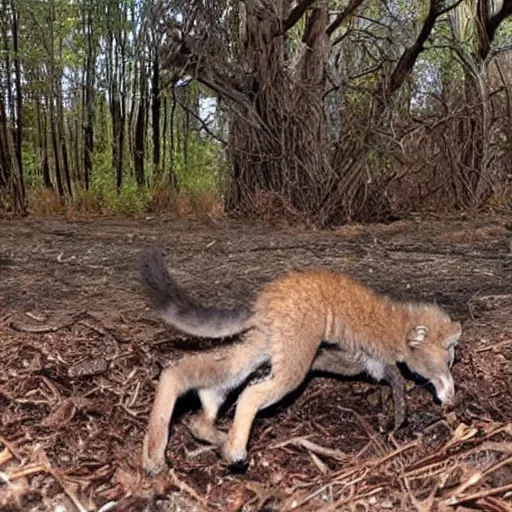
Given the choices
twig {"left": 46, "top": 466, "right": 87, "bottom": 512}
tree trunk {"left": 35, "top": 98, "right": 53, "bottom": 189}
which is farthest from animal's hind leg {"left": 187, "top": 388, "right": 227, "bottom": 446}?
tree trunk {"left": 35, "top": 98, "right": 53, "bottom": 189}

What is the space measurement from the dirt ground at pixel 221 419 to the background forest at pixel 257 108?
3.18 meters

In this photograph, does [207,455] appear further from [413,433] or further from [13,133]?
[13,133]

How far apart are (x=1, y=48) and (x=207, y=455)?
28.3ft

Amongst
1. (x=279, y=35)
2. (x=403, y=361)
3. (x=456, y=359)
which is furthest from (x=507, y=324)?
(x=279, y=35)

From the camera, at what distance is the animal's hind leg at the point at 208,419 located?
8.05 feet

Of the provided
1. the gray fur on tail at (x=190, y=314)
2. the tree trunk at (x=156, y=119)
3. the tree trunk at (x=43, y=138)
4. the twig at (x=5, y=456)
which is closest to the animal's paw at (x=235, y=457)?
the gray fur on tail at (x=190, y=314)

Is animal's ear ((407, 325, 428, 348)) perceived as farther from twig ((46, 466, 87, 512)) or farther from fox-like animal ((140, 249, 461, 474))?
twig ((46, 466, 87, 512))

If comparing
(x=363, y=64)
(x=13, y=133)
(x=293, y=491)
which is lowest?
(x=293, y=491)

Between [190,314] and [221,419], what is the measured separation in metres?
0.36

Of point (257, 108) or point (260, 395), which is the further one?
point (257, 108)

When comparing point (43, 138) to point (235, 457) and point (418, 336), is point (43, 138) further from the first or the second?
point (235, 457)

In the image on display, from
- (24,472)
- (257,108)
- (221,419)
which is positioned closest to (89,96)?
(257,108)

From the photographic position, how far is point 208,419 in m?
2.50

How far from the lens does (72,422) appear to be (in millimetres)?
2541
